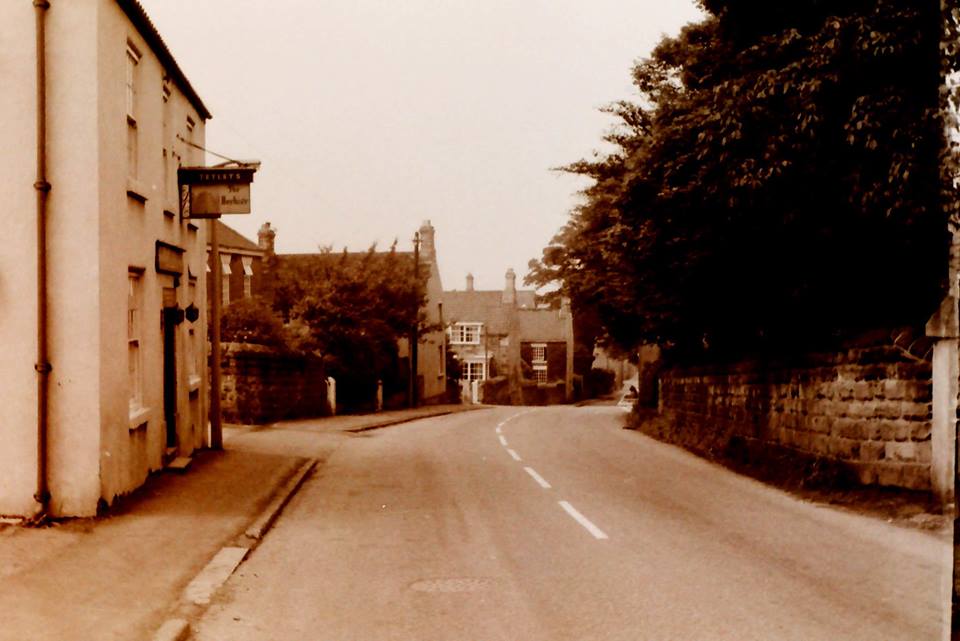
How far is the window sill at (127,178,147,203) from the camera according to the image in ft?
41.5

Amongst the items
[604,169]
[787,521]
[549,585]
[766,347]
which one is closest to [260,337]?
[604,169]

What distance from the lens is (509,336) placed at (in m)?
82.8

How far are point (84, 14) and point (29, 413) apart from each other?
4424mm

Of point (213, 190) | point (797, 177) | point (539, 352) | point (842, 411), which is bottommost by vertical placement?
point (842, 411)

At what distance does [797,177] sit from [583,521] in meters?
5.43

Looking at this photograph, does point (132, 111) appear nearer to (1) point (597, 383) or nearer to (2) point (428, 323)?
(2) point (428, 323)

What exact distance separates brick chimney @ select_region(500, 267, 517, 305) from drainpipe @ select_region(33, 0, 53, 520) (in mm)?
74004

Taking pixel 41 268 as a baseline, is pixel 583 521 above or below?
below

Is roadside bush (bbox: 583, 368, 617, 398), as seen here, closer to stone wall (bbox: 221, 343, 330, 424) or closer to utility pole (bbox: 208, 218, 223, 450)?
stone wall (bbox: 221, 343, 330, 424)

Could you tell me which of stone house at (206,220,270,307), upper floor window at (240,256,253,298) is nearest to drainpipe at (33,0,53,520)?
stone house at (206,220,270,307)

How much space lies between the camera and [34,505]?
10.4m

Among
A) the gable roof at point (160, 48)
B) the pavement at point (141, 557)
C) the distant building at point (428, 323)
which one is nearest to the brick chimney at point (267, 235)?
the distant building at point (428, 323)

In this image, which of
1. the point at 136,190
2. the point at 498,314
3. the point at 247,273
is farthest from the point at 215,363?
the point at 498,314

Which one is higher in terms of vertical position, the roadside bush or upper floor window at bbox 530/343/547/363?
upper floor window at bbox 530/343/547/363
